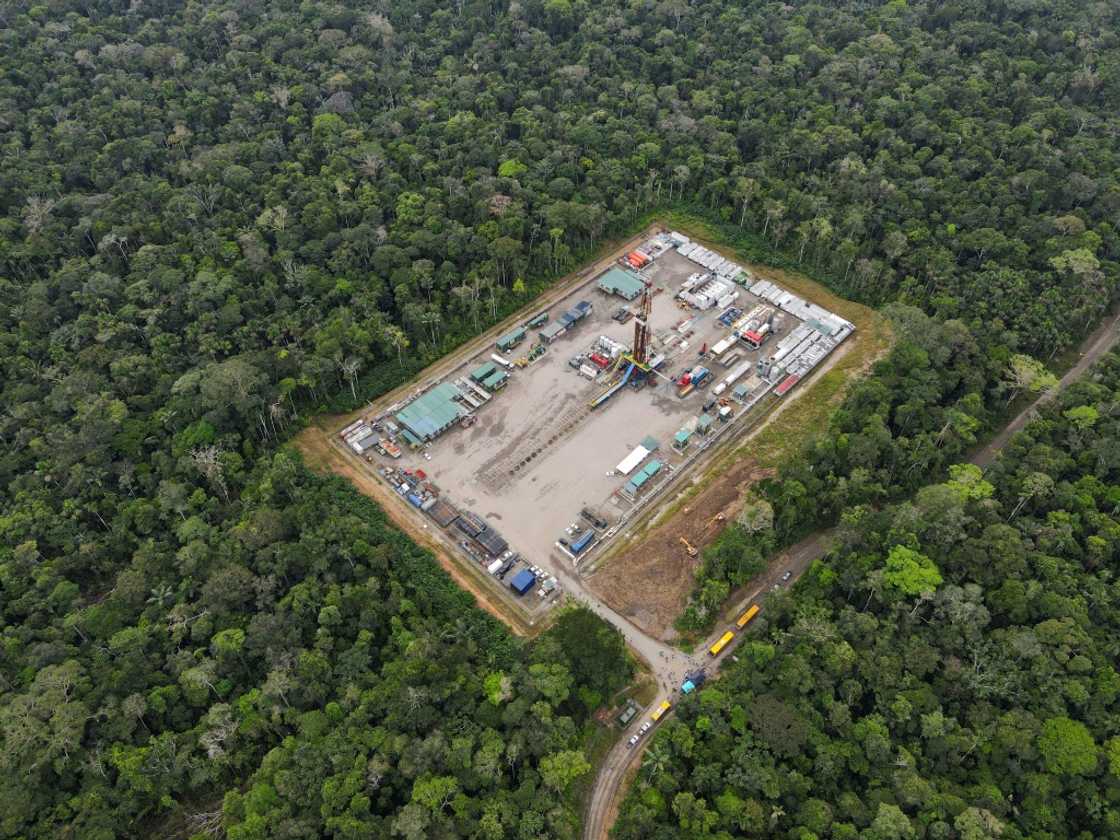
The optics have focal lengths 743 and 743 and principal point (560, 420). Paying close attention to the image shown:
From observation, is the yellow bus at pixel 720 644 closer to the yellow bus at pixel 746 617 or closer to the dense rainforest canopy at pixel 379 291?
the yellow bus at pixel 746 617

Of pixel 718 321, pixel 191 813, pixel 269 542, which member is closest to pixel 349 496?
pixel 269 542

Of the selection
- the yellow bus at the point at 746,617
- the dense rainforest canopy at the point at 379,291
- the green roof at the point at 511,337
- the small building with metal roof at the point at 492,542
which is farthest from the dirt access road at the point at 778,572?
the green roof at the point at 511,337

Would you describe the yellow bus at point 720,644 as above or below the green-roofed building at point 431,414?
below

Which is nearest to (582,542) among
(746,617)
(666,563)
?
(666,563)

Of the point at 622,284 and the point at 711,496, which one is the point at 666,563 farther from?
the point at 622,284

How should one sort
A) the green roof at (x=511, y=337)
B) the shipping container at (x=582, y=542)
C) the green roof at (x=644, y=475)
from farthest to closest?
the green roof at (x=511, y=337), the green roof at (x=644, y=475), the shipping container at (x=582, y=542)

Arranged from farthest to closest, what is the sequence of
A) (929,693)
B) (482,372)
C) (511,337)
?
(511,337), (482,372), (929,693)

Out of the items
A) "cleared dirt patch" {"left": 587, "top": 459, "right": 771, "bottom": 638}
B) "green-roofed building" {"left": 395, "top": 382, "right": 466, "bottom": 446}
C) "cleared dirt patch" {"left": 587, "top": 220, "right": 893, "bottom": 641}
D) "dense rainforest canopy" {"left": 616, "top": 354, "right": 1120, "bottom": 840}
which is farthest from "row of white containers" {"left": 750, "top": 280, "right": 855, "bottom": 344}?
"green-roofed building" {"left": 395, "top": 382, "right": 466, "bottom": 446}
